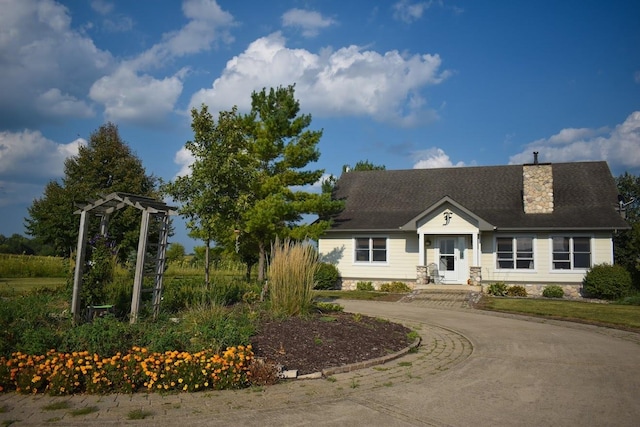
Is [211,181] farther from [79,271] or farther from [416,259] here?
[416,259]

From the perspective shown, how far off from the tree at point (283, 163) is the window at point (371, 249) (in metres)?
1.98

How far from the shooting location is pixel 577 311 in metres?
14.1

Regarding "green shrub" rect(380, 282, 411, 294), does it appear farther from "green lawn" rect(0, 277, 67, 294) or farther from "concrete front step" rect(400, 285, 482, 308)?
"green lawn" rect(0, 277, 67, 294)

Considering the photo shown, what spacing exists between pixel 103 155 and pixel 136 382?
1084 inches

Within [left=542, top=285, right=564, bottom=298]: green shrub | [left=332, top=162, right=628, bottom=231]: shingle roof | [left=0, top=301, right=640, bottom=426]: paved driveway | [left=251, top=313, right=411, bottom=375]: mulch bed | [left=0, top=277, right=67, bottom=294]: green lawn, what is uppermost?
[left=332, top=162, right=628, bottom=231]: shingle roof

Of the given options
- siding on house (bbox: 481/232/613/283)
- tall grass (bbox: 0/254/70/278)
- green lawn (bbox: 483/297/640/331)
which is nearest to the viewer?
green lawn (bbox: 483/297/640/331)

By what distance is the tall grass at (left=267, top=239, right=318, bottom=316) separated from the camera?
984cm

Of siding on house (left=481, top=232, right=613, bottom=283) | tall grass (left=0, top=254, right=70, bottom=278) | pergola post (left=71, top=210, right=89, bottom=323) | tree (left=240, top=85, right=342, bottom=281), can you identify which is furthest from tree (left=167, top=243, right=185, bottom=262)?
pergola post (left=71, top=210, right=89, bottom=323)

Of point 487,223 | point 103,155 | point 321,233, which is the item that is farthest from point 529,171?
point 103,155

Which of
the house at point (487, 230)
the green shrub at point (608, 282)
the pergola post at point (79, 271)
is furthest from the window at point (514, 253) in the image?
the pergola post at point (79, 271)

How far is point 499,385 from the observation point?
6.32 metres

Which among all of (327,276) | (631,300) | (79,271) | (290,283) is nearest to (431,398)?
(290,283)

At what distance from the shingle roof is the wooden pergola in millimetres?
13276

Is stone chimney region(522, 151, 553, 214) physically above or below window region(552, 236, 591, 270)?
above
